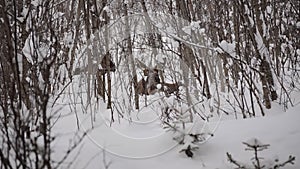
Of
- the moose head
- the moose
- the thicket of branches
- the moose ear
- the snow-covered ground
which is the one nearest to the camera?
the snow-covered ground

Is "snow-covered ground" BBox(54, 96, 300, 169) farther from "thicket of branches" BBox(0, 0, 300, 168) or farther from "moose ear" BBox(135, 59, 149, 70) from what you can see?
"moose ear" BBox(135, 59, 149, 70)

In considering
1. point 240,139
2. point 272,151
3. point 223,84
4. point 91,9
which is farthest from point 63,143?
point 223,84

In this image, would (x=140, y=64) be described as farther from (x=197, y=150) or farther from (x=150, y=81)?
(x=197, y=150)

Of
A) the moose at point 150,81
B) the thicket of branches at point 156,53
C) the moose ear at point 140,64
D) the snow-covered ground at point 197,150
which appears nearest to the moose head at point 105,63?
the thicket of branches at point 156,53

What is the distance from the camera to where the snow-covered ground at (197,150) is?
2.53 metres

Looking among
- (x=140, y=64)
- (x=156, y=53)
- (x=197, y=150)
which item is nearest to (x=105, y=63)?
(x=156, y=53)

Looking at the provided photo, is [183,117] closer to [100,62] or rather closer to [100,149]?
[100,149]

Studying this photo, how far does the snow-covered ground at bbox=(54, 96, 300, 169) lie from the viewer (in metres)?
2.53

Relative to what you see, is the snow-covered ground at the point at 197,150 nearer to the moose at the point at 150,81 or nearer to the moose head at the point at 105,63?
the moose head at the point at 105,63

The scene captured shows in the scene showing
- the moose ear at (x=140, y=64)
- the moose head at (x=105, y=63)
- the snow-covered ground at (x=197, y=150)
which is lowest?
the snow-covered ground at (x=197, y=150)

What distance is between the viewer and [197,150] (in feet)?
9.05

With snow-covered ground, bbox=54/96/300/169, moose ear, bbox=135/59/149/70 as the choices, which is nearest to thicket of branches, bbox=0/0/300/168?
moose ear, bbox=135/59/149/70

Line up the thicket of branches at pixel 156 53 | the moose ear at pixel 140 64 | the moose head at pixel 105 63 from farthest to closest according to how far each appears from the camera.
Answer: the moose ear at pixel 140 64
the moose head at pixel 105 63
the thicket of branches at pixel 156 53

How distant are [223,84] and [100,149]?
11.7 feet
